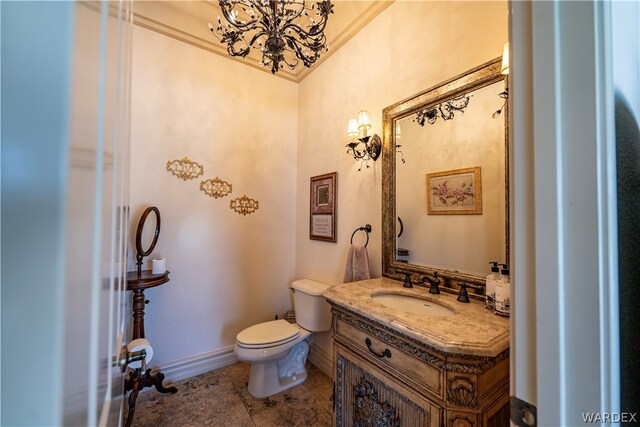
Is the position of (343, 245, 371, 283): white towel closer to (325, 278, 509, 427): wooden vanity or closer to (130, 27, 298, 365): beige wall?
(325, 278, 509, 427): wooden vanity

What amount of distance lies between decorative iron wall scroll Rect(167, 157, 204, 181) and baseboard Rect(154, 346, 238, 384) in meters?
1.53

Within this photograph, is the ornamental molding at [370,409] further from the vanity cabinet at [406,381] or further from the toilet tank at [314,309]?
the toilet tank at [314,309]

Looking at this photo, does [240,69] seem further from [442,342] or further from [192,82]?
[442,342]

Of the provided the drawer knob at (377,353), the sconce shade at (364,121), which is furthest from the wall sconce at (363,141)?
the drawer knob at (377,353)

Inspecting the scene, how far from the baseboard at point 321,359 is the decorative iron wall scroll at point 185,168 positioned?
6.11 ft

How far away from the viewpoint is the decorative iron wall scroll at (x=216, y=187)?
2.21 meters

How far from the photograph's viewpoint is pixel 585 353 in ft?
1.35

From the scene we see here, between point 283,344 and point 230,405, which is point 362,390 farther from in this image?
point 230,405

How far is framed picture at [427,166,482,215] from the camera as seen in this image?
50.8 inches

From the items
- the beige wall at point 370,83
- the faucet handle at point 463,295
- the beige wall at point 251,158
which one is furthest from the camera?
the beige wall at point 251,158

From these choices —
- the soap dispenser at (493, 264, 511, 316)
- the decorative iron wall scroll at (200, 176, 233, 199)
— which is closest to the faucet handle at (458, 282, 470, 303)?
the soap dispenser at (493, 264, 511, 316)

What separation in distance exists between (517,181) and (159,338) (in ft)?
8.21

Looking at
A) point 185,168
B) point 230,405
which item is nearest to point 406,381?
point 230,405

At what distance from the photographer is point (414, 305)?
4.43 ft
